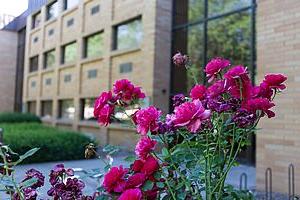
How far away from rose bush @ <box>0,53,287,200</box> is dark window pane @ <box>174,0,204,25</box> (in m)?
10.4

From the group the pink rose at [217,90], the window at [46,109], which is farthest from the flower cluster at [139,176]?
the window at [46,109]

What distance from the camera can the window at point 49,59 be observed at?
21312 mm

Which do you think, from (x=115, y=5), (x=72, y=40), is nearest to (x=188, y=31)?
(x=115, y=5)

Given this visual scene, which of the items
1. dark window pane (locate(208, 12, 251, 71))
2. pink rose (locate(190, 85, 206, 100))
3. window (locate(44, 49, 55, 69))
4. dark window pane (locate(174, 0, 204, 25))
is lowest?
pink rose (locate(190, 85, 206, 100))

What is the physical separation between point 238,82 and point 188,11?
1125 cm

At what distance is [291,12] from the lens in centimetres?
625

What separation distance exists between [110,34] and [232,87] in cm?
1367

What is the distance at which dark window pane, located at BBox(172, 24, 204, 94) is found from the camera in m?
12.1

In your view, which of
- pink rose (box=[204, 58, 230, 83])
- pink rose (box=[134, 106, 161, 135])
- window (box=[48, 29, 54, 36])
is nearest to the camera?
pink rose (box=[134, 106, 161, 135])

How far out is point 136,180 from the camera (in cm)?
196

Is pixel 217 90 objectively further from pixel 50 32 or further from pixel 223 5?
pixel 50 32

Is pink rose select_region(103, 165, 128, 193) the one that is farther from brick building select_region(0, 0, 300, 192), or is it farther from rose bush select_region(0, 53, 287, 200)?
brick building select_region(0, 0, 300, 192)

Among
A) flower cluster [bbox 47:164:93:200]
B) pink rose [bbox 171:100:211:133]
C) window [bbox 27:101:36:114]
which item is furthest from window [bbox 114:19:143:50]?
pink rose [bbox 171:100:211:133]

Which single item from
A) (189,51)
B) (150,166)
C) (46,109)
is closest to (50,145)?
(189,51)
